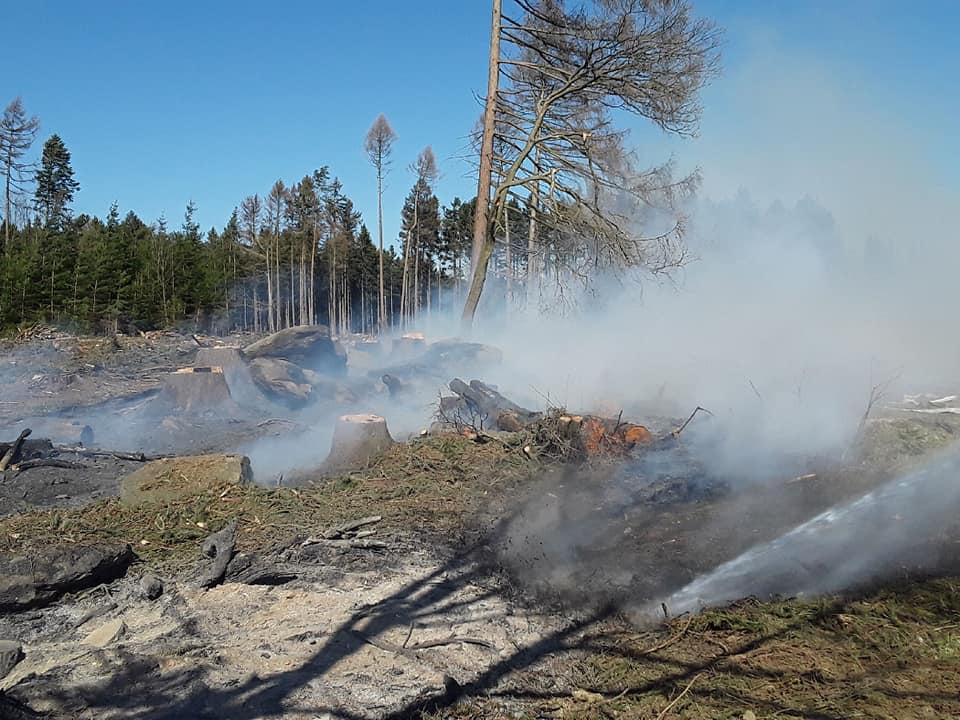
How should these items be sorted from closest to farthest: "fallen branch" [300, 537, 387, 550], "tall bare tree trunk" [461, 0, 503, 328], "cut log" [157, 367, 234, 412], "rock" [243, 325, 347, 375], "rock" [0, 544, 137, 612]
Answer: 1. "rock" [0, 544, 137, 612]
2. "fallen branch" [300, 537, 387, 550]
3. "cut log" [157, 367, 234, 412]
4. "tall bare tree trunk" [461, 0, 503, 328]
5. "rock" [243, 325, 347, 375]

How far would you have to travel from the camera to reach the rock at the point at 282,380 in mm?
13484

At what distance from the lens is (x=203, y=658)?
3801mm

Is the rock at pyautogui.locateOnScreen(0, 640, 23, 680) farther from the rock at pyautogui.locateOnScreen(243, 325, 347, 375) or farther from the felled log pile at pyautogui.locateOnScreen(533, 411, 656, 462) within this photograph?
the rock at pyautogui.locateOnScreen(243, 325, 347, 375)

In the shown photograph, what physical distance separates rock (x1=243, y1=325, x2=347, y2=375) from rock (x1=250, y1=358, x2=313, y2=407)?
573 millimetres

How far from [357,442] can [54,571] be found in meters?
3.90

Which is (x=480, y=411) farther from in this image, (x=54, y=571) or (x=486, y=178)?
(x=54, y=571)

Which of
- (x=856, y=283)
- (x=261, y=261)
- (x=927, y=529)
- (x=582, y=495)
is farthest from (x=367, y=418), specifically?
(x=261, y=261)

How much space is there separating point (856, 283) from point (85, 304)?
1061 inches

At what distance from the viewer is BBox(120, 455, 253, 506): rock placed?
6.45 m

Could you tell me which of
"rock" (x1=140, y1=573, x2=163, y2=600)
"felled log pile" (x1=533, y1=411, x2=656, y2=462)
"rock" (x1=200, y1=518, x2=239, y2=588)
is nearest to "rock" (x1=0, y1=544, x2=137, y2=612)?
"rock" (x1=140, y1=573, x2=163, y2=600)

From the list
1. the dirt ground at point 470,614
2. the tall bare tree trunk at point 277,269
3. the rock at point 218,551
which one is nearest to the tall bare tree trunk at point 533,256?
the dirt ground at point 470,614

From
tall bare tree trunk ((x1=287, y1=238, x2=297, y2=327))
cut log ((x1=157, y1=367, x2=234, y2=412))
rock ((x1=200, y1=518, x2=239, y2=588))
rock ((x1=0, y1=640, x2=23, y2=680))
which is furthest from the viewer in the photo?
tall bare tree trunk ((x1=287, y1=238, x2=297, y2=327))

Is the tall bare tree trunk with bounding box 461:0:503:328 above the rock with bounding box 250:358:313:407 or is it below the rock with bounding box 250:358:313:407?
above

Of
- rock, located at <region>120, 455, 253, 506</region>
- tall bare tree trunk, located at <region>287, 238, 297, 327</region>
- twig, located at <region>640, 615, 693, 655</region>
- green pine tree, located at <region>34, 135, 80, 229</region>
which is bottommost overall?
twig, located at <region>640, 615, 693, 655</region>
